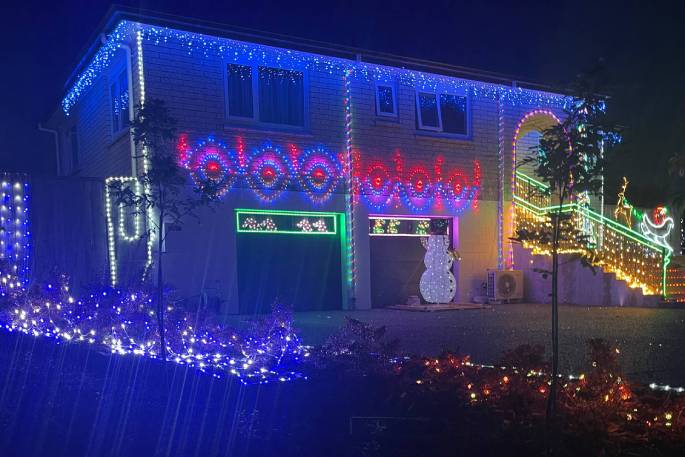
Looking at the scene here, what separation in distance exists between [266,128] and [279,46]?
5.35 ft

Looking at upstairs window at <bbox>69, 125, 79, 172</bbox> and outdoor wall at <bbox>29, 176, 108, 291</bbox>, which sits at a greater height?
upstairs window at <bbox>69, 125, 79, 172</bbox>

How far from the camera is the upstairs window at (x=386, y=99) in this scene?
42.5ft

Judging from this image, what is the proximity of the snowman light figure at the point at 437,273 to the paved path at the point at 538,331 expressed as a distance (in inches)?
33.0

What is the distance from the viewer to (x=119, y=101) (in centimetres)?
1223

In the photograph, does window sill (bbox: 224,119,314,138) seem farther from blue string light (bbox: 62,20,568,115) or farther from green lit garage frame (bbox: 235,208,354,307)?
green lit garage frame (bbox: 235,208,354,307)

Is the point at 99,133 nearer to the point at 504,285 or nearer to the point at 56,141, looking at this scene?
the point at 56,141

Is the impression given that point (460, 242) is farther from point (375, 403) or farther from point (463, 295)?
point (375, 403)

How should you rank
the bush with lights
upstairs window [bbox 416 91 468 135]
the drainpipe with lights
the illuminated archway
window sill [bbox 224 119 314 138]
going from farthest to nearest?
the drainpipe with lights
the illuminated archway
upstairs window [bbox 416 91 468 135]
window sill [bbox 224 119 314 138]
the bush with lights

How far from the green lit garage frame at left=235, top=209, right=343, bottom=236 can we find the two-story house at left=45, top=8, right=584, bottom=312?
3cm

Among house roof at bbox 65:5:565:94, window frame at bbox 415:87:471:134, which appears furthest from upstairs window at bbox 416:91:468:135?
house roof at bbox 65:5:565:94

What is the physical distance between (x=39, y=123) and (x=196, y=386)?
54.5ft

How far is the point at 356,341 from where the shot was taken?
531cm

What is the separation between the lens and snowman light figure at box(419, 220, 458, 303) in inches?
498

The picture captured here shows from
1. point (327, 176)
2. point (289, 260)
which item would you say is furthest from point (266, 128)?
point (289, 260)
